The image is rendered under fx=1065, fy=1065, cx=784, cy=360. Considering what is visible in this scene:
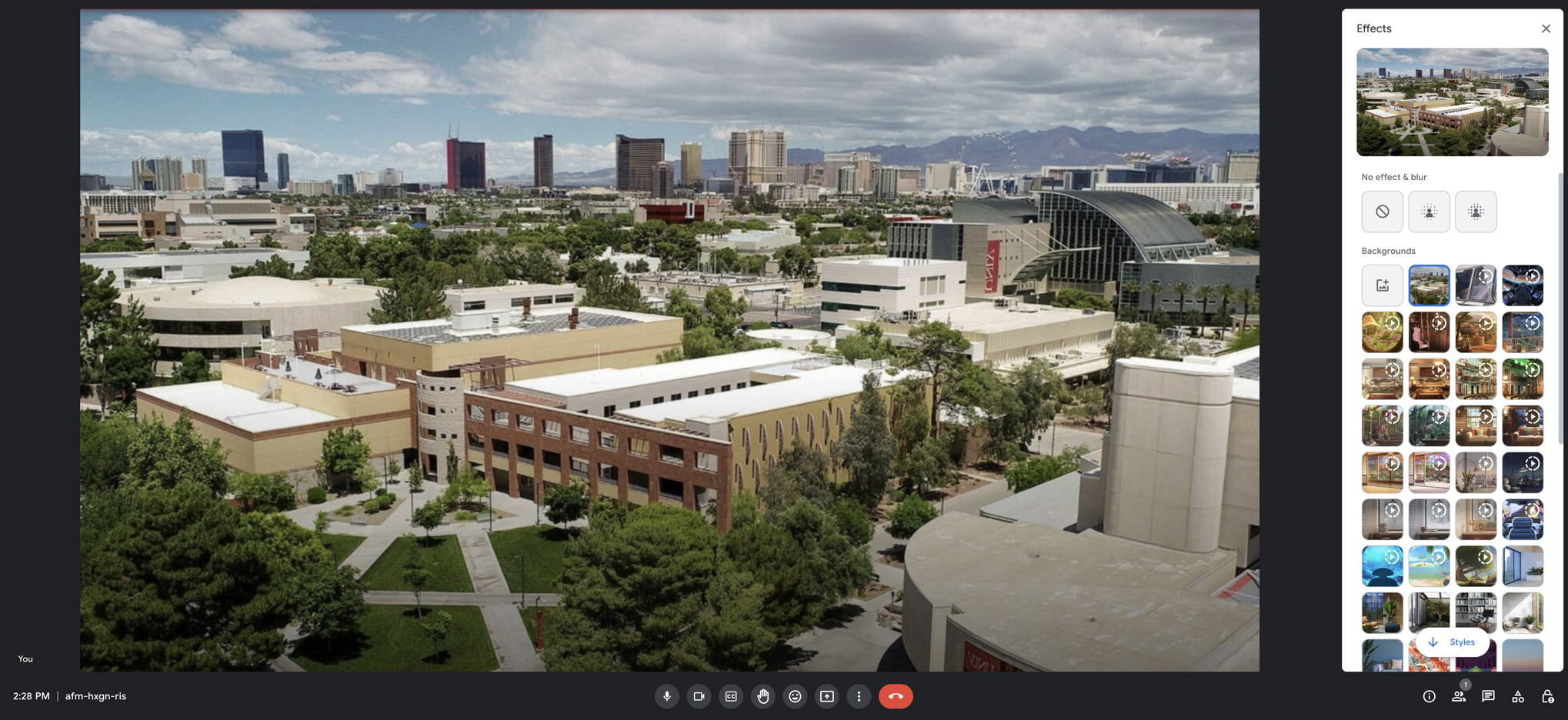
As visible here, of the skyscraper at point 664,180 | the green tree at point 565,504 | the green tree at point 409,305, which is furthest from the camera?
the skyscraper at point 664,180

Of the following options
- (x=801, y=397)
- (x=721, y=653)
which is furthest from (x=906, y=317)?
(x=721, y=653)

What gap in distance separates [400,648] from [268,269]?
110 ft

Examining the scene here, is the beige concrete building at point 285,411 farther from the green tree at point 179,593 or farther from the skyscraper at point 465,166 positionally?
the skyscraper at point 465,166

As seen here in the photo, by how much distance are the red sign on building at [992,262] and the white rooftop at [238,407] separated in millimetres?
27940

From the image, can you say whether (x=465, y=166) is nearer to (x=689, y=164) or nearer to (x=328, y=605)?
(x=689, y=164)

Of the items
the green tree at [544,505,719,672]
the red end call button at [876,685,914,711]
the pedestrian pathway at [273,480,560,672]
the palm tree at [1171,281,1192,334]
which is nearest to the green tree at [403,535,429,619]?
the pedestrian pathway at [273,480,560,672]

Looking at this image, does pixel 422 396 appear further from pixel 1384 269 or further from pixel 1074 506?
pixel 1384 269

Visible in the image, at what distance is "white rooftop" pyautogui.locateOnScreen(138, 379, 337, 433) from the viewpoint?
819 inches

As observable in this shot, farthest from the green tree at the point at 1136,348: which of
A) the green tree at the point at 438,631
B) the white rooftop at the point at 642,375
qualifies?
the green tree at the point at 438,631

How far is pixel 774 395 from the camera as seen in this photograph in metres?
20.1

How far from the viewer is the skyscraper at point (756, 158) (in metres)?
126

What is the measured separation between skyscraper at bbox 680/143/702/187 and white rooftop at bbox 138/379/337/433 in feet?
300

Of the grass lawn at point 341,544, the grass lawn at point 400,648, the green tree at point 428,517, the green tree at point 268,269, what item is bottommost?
the grass lawn at point 400,648

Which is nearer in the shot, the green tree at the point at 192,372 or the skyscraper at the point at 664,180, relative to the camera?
the green tree at the point at 192,372
